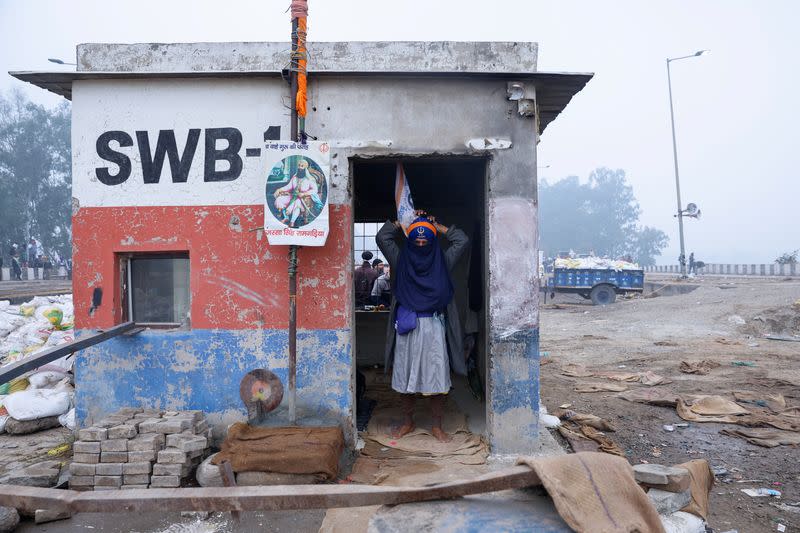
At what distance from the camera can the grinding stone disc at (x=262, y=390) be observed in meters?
4.61

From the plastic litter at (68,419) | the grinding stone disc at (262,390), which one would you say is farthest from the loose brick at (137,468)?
the plastic litter at (68,419)

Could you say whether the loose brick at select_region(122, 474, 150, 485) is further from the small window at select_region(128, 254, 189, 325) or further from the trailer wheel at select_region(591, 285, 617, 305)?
the trailer wheel at select_region(591, 285, 617, 305)

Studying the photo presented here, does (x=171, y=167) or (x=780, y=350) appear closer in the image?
(x=171, y=167)

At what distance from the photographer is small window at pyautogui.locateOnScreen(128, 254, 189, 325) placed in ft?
16.1

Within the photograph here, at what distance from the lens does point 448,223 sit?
840 centimetres

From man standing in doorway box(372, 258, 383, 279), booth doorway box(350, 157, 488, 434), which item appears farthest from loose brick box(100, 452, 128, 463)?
man standing in doorway box(372, 258, 383, 279)

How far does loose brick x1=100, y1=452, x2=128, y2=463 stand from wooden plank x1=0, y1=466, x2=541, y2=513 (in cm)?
182

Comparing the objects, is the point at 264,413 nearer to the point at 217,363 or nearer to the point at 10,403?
the point at 217,363

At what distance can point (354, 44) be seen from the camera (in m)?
4.61

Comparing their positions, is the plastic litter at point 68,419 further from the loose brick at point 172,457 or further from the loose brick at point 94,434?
the loose brick at point 172,457

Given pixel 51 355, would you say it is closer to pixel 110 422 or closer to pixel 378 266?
pixel 110 422

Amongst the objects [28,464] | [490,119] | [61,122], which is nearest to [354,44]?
[490,119]

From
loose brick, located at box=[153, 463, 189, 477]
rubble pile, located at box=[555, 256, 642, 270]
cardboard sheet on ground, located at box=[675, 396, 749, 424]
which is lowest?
cardboard sheet on ground, located at box=[675, 396, 749, 424]

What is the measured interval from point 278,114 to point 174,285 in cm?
190
